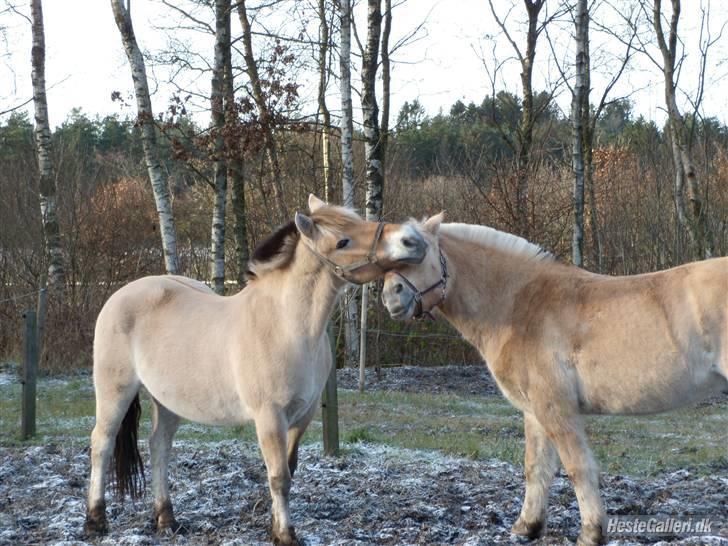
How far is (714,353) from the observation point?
4512mm

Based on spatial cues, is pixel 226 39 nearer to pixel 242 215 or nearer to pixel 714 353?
pixel 242 215

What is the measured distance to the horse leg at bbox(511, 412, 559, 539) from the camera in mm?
5156

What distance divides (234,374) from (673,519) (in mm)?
2957

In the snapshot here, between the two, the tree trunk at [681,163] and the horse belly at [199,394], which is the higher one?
the tree trunk at [681,163]

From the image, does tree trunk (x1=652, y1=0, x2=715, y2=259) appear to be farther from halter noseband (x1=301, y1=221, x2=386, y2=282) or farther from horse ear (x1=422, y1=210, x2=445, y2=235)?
halter noseband (x1=301, y1=221, x2=386, y2=282)

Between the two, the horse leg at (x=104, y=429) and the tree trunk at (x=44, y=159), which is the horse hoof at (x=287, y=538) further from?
the tree trunk at (x=44, y=159)

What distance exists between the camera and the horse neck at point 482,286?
17.0 feet

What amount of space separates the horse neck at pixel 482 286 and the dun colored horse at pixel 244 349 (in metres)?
0.46

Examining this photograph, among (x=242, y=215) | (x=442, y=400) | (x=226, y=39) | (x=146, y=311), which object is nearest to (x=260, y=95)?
(x=226, y=39)

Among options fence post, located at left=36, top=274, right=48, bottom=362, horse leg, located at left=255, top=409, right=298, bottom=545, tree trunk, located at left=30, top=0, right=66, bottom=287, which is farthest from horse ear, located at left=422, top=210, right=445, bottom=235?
tree trunk, located at left=30, top=0, right=66, bottom=287

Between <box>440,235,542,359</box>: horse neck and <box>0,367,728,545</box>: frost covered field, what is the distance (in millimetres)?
1279

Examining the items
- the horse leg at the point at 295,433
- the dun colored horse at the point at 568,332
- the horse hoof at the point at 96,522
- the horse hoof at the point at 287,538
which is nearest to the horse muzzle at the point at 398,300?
the dun colored horse at the point at 568,332

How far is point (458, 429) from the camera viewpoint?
395 inches

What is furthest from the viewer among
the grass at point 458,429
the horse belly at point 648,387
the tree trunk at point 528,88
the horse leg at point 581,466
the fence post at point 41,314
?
the tree trunk at point 528,88
